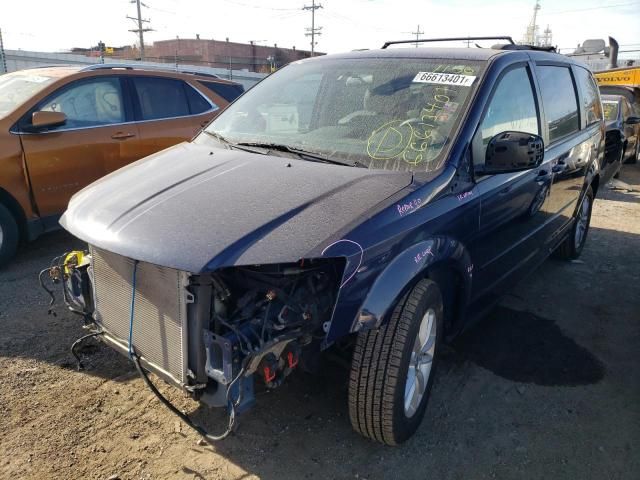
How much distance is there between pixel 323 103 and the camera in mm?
3314

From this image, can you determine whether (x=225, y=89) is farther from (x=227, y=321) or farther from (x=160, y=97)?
(x=227, y=321)

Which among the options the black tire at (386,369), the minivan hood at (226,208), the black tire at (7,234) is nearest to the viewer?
the minivan hood at (226,208)

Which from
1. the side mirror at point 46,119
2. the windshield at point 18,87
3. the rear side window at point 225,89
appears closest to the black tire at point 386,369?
the side mirror at point 46,119

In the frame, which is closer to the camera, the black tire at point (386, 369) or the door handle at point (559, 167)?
the black tire at point (386, 369)

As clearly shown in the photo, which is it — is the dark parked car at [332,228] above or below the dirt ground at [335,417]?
above

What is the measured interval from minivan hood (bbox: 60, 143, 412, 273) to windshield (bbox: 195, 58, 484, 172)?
0.21 metres

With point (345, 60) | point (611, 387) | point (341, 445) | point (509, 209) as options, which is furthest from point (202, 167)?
point (611, 387)

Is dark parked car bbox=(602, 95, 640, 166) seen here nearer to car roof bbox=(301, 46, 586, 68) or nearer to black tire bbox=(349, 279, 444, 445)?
car roof bbox=(301, 46, 586, 68)

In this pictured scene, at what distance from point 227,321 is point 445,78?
6.25 feet

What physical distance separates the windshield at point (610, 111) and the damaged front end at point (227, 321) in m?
8.86

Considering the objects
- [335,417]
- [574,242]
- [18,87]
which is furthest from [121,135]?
[574,242]

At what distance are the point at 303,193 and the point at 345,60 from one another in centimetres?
152

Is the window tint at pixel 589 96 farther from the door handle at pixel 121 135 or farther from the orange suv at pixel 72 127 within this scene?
the door handle at pixel 121 135

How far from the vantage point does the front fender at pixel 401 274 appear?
7.00ft
